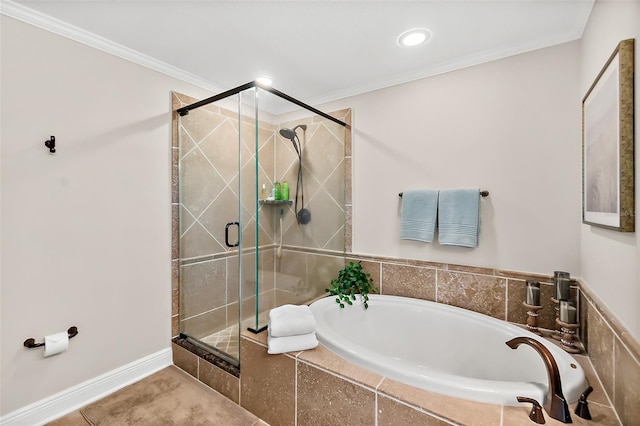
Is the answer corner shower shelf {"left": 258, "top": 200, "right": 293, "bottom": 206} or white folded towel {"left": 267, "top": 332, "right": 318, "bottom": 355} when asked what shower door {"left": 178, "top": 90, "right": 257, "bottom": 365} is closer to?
corner shower shelf {"left": 258, "top": 200, "right": 293, "bottom": 206}

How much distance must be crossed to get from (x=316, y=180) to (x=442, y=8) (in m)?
1.31

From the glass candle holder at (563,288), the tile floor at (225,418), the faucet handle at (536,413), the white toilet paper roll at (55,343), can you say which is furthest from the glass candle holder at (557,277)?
the white toilet paper roll at (55,343)

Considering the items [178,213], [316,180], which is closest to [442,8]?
[316,180]

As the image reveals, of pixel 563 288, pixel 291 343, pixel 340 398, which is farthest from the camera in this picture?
pixel 563 288

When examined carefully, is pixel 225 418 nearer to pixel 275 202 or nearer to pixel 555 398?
pixel 275 202

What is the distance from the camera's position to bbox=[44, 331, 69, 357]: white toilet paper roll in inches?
60.5

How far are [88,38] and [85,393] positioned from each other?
2171mm

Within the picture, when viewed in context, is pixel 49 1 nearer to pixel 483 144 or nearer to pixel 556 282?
pixel 483 144

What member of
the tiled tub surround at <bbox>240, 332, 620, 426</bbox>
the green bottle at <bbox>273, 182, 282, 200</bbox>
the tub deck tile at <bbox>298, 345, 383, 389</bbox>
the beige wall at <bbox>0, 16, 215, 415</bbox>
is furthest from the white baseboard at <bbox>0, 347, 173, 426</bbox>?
the green bottle at <bbox>273, 182, 282, 200</bbox>

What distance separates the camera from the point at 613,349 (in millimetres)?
1081

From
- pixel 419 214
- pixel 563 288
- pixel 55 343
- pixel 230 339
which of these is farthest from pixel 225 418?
pixel 563 288

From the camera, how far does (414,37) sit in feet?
5.67

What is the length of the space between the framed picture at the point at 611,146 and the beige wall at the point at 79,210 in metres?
2.53

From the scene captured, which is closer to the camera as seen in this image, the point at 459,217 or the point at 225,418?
the point at 225,418
